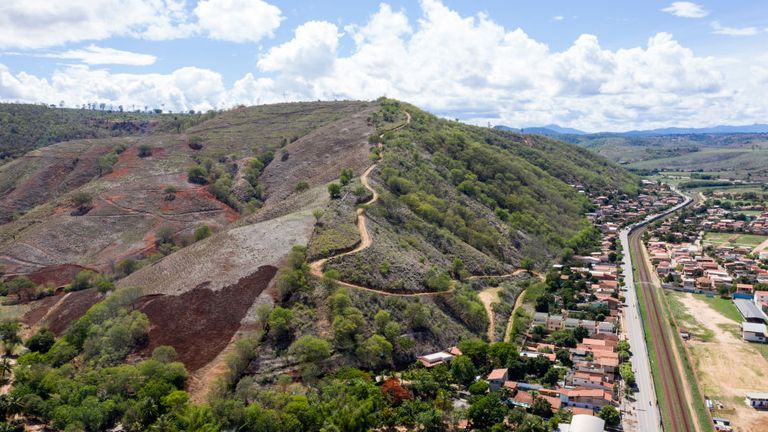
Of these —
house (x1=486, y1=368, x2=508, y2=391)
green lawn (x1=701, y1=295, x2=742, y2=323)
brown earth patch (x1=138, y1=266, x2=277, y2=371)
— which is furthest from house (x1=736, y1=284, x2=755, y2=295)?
brown earth patch (x1=138, y1=266, x2=277, y2=371)

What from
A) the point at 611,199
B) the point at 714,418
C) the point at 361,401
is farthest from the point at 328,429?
the point at 611,199

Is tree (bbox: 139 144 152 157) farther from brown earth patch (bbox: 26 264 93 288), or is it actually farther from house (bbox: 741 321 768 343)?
house (bbox: 741 321 768 343)

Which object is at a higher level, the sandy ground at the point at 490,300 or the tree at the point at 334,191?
the tree at the point at 334,191

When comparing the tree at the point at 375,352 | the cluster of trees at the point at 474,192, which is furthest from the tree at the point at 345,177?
the tree at the point at 375,352

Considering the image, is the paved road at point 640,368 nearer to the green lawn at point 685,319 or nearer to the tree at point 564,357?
the green lawn at point 685,319

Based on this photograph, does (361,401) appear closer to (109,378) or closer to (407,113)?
(109,378)

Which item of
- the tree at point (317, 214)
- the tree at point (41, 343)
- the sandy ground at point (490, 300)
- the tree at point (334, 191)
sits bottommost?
the sandy ground at point (490, 300)

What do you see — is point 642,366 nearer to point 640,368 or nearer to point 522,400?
point 640,368
